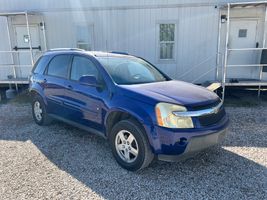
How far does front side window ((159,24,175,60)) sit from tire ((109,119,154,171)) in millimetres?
5615

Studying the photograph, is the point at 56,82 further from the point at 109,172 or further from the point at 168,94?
the point at 168,94

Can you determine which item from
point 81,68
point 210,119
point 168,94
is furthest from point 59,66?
point 210,119

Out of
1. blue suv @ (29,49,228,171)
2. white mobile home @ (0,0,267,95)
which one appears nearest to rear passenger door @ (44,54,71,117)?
blue suv @ (29,49,228,171)

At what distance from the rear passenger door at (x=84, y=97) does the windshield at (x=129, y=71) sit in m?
0.23

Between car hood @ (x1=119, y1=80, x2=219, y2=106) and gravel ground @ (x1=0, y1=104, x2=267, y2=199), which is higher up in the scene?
car hood @ (x1=119, y1=80, x2=219, y2=106)

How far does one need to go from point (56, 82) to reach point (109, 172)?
7.27 ft

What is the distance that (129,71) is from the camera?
4.14 metres

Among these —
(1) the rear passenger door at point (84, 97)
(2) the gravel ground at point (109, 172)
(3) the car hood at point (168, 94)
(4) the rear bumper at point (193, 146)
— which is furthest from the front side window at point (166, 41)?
(4) the rear bumper at point (193, 146)

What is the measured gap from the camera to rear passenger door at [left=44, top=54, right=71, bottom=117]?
14.9 ft

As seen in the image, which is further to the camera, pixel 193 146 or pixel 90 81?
pixel 90 81

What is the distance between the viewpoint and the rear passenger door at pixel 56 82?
179 inches

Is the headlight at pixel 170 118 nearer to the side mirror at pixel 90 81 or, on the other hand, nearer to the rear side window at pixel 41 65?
the side mirror at pixel 90 81

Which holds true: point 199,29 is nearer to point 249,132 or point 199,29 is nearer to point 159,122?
point 249,132

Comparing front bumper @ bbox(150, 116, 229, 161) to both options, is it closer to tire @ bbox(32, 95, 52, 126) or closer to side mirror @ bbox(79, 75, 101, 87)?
side mirror @ bbox(79, 75, 101, 87)
